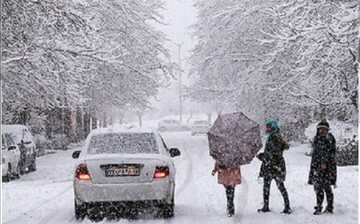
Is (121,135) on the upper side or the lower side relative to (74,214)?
upper

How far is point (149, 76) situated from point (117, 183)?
21.0 meters

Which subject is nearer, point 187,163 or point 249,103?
point 187,163

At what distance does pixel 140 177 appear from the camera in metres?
10.8

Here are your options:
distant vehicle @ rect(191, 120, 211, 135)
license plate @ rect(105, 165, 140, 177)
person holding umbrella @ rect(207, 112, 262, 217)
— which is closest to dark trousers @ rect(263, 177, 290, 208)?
person holding umbrella @ rect(207, 112, 262, 217)

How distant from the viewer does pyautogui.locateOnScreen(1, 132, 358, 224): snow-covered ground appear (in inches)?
438

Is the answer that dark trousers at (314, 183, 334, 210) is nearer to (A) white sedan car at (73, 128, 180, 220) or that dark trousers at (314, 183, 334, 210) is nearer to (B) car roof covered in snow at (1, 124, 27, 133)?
(A) white sedan car at (73, 128, 180, 220)

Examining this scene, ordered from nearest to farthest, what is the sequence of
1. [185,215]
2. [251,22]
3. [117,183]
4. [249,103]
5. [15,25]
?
1. [117,183]
2. [185,215]
3. [15,25]
4. [251,22]
5. [249,103]

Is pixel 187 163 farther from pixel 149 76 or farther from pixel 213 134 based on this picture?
pixel 213 134

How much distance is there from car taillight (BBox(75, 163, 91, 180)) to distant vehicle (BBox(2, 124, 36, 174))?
1071cm

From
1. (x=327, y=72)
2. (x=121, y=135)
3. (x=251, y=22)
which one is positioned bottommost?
(x=121, y=135)

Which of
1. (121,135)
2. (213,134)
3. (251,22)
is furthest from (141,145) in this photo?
(251,22)

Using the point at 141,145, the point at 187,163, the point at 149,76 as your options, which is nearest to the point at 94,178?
the point at 141,145

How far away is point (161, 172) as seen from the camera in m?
10.9

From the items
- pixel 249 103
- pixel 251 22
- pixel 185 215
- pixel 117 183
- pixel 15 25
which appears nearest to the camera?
pixel 117 183
